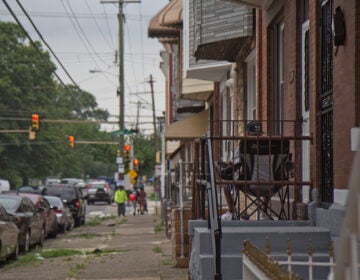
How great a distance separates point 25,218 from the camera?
21438 mm

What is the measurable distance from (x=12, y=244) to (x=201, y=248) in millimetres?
10153

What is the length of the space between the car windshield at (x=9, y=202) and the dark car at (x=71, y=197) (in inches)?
528

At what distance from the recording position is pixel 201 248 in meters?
9.38

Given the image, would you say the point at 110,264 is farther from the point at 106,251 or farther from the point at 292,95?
the point at 292,95

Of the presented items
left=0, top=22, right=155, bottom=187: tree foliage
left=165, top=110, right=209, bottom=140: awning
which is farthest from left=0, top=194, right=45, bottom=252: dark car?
left=0, top=22, right=155, bottom=187: tree foliage

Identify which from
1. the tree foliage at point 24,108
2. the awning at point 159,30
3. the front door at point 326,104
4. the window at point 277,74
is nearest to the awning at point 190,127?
the awning at point 159,30

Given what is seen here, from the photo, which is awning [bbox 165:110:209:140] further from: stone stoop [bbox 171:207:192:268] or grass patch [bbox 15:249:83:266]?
stone stoop [bbox 171:207:192:268]

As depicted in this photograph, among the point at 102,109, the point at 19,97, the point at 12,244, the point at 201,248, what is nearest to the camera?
the point at 201,248

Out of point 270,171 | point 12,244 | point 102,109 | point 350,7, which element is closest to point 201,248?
point 270,171

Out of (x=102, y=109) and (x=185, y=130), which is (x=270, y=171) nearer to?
(x=185, y=130)

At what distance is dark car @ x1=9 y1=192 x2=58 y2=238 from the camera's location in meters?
25.8

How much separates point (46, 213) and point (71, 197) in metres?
10.3

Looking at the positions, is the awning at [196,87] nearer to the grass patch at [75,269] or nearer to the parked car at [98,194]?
the grass patch at [75,269]

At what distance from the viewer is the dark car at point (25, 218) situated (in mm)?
21016
